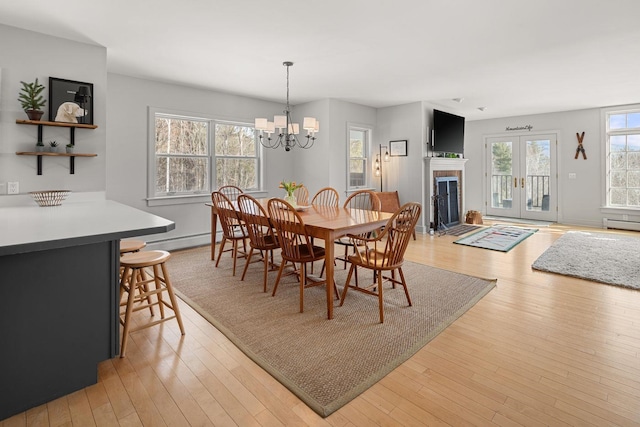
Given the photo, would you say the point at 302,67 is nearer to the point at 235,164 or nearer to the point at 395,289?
the point at 235,164

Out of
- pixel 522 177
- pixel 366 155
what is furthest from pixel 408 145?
pixel 522 177

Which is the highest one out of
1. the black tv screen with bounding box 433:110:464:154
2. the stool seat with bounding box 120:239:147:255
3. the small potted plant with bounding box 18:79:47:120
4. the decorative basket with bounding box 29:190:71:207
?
the black tv screen with bounding box 433:110:464:154

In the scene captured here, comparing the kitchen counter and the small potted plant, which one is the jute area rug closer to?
the kitchen counter

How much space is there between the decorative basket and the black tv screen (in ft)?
19.5

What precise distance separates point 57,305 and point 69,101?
2558mm

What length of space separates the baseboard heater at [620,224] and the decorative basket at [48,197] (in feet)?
30.5

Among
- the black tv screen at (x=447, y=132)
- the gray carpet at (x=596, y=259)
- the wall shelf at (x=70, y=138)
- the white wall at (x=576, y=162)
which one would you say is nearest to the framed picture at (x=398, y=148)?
the black tv screen at (x=447, y=132)

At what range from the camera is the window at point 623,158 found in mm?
6805

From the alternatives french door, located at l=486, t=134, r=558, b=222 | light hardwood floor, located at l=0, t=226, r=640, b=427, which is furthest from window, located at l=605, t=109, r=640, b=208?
light hardwood floor, located at l=0, t=226, r=640, b=427

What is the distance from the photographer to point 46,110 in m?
3.30

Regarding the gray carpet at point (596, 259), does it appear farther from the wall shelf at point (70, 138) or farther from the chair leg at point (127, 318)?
the wall shelf at point (70, 138)

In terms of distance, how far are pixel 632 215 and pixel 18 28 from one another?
10039mm

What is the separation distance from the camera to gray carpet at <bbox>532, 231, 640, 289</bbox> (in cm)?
376

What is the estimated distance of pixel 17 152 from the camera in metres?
3.16
